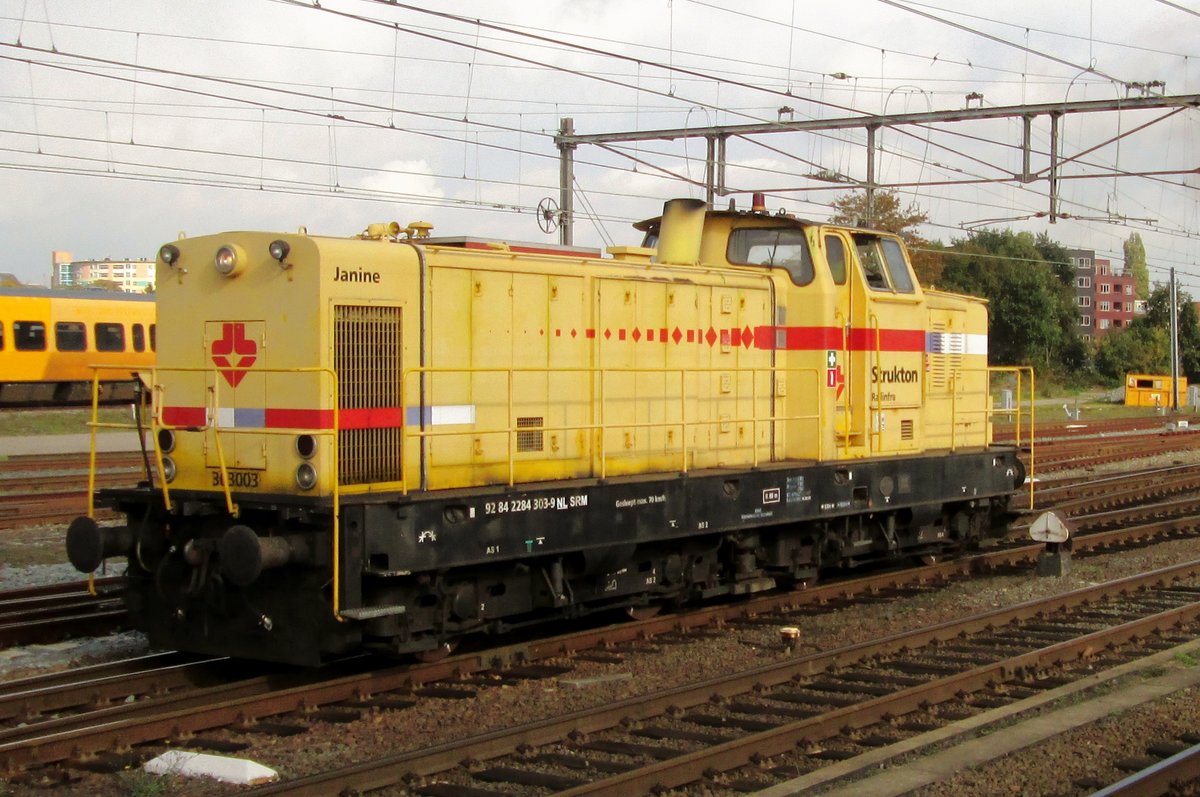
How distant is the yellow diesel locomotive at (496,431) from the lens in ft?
24.9

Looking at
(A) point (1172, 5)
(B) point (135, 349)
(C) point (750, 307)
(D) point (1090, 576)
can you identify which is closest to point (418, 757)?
(C) point (750, 307)

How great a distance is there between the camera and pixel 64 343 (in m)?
31.5

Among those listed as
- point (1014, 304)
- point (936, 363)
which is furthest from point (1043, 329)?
point (936, 363)

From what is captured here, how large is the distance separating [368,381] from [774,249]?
4579 mm

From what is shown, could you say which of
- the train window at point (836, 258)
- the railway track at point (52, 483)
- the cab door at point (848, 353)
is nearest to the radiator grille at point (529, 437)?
the cab door at point (848, 353)

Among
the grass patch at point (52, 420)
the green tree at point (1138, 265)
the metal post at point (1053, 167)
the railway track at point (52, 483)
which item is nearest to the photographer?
the railway track at point (52, 483)

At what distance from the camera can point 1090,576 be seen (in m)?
12.1

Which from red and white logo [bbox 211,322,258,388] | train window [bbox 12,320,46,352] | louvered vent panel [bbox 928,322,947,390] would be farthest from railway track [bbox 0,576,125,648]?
train window [bbox 12,320,46,352]

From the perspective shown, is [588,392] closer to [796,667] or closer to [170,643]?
[796,667]

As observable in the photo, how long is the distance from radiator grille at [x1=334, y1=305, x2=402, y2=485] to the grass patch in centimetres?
2109

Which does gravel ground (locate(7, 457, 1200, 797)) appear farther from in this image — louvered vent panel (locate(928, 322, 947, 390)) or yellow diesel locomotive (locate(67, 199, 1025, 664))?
louvered vent panel (locate(928, 322, 947, 390))

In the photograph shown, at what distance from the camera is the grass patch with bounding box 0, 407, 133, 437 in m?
28.0

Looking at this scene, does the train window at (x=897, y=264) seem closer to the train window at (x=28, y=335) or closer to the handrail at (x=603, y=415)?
the handrail at (x=603, y=415)

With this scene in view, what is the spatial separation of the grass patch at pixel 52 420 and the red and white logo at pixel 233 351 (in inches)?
801
